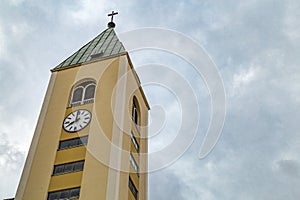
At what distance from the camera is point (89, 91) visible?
31.9 m

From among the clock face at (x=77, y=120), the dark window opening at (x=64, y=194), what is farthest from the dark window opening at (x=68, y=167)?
the clock face at (x=77, y=120)

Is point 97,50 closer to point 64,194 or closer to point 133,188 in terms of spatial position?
point 133,188

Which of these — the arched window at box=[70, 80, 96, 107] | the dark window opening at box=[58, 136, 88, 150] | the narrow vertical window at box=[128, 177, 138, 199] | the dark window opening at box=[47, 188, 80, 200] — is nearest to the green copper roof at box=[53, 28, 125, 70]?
the arched window at box=[70, 80, 96, 107]

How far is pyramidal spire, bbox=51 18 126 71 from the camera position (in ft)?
115

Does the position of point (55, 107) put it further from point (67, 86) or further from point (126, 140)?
point (126, 140)

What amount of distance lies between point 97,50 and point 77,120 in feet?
30.8

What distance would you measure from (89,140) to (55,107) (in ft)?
17.7

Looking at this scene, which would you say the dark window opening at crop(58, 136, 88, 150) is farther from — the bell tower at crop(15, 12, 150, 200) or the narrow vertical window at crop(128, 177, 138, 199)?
the narrow vertical window at crop(128, 177, 138, 199)

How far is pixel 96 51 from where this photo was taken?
1441 inches

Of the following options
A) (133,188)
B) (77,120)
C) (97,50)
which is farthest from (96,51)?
(133,188)

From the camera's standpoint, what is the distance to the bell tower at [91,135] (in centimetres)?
2516

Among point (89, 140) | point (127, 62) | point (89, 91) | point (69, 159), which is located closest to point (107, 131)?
point (89, 140)

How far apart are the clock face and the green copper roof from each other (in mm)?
6410

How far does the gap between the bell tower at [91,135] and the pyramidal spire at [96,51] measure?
0.13 m
